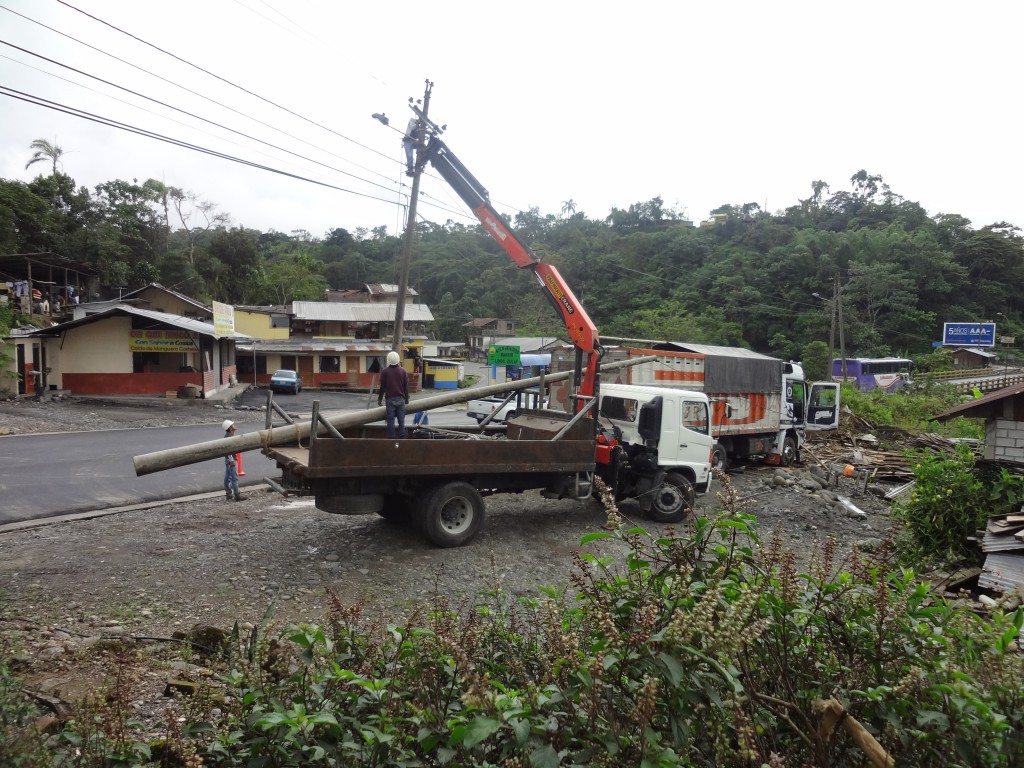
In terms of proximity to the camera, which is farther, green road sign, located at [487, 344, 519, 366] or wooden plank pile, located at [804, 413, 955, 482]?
green road sign, located at [487, 344, 519, 366]

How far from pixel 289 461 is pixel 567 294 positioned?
6.07 m

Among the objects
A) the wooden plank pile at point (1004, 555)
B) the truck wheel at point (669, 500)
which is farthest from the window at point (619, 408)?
the wooden plank pile at point (1004, 555)

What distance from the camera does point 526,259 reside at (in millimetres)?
12359

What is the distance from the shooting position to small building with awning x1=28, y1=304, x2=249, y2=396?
83.0ft

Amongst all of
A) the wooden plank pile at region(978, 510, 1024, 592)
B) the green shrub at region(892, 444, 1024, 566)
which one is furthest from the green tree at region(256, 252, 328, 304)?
the wooden plank pile at region(978, 510, 1024, 592)

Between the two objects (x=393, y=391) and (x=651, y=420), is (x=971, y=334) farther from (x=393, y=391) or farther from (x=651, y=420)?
(x=393, y=391)

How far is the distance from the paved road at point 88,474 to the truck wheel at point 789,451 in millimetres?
12066

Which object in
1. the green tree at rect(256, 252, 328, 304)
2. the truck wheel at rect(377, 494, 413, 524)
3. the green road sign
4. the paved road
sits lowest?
the paved road

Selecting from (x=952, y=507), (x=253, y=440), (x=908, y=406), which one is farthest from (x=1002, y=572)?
(x=908, y=406)

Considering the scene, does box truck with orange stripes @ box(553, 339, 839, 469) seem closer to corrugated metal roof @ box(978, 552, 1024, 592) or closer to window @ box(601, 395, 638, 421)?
window @ box(601, 395, 638, 421)

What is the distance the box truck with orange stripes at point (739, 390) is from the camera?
46.0ft

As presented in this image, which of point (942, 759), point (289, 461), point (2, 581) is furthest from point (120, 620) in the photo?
point (942, 759)

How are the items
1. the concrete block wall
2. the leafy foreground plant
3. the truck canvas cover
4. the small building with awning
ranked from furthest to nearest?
the small building with awning, the truck canvas cover, the concrete block wall, the leafy foreground plant

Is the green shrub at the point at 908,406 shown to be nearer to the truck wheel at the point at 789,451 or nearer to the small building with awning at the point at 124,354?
the truck wheel at the point at 789,451
